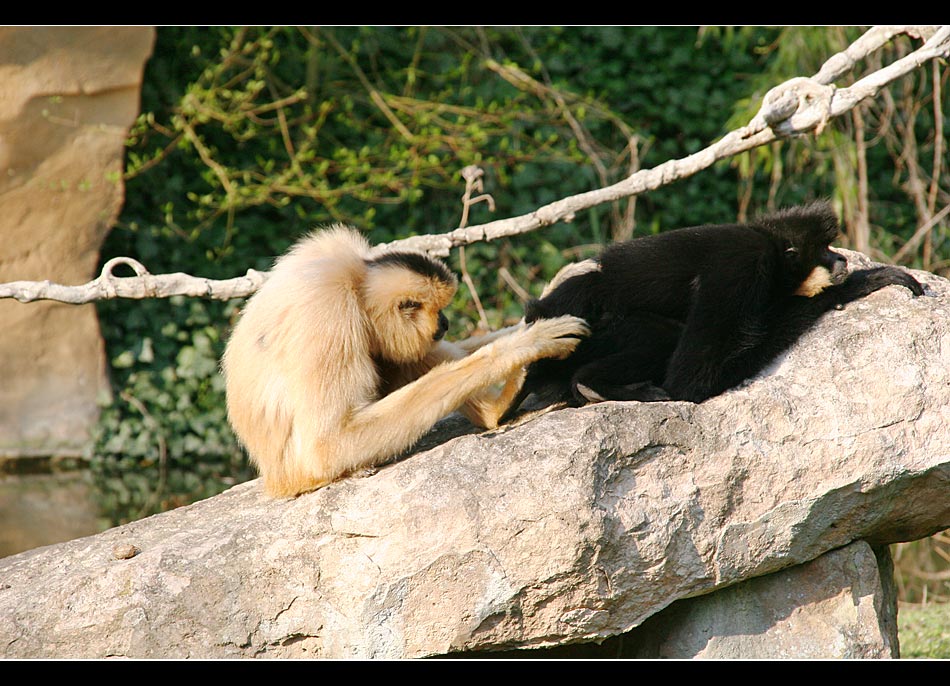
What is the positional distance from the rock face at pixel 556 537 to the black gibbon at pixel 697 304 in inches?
6.2

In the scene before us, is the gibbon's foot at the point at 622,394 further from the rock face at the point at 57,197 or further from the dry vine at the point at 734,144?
the rock face at the point at 57,197

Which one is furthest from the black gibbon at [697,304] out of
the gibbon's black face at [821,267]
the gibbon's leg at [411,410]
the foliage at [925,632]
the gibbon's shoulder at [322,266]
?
the foliage at [925,632]

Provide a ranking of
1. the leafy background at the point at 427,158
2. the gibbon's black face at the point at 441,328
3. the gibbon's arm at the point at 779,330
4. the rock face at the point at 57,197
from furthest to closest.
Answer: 1. the leafy background at the point at 427,158
2. the rock face at the point at 57,197
3. the gibbon's black face at the point at 441,328
4. the gibbon's arm at the point at 779,330

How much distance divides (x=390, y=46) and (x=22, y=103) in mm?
3241

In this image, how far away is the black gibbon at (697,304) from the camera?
380 cm

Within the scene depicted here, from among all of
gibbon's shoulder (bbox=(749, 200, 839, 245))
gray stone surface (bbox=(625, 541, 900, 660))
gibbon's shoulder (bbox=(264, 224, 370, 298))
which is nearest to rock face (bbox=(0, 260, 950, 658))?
gray stone surface (bbox=(625, 541, 900, 660))

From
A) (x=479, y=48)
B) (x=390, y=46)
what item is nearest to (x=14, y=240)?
(x=390, y=46)

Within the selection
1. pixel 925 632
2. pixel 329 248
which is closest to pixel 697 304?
pixel 329 248

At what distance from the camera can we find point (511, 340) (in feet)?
12.1

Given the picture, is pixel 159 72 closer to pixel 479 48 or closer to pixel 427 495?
pixel 479 48

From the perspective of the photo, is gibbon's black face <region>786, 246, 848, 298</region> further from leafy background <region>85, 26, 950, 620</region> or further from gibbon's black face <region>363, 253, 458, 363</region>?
leafy background <region>85, 26, 950, 620</region>

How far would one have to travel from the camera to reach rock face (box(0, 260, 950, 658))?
3395 mm

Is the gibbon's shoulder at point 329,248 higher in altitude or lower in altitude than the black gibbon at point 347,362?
higher

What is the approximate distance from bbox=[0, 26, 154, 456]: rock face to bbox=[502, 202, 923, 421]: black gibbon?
4826 millimetres
